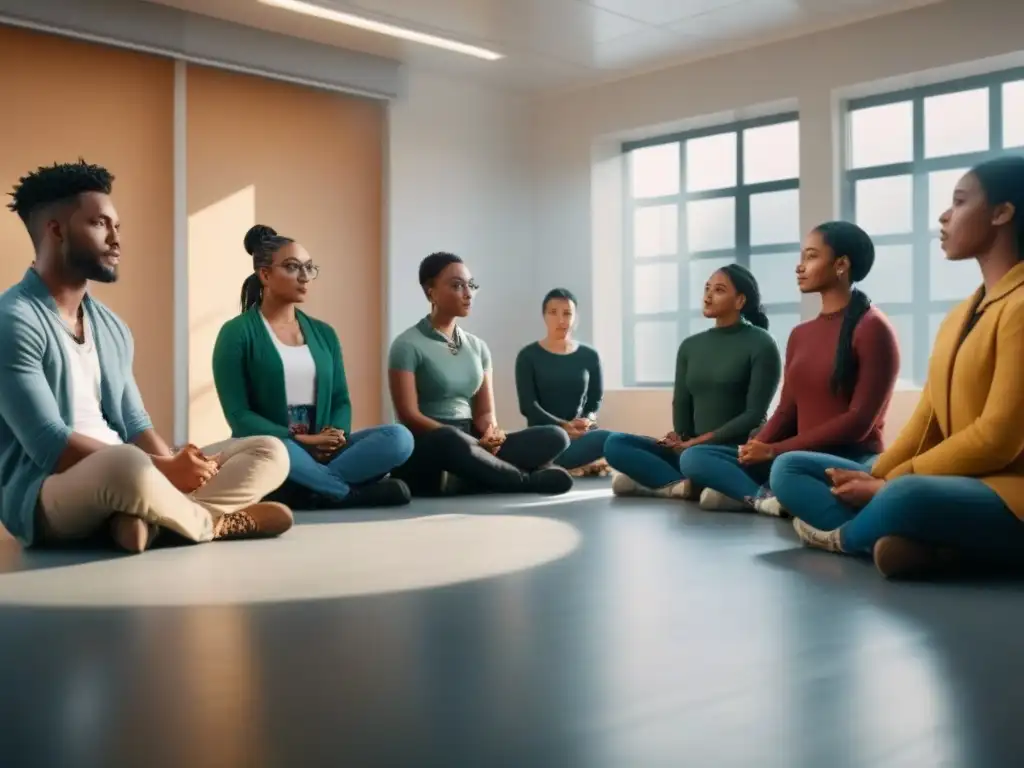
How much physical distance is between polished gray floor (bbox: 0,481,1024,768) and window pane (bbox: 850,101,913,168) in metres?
4.71

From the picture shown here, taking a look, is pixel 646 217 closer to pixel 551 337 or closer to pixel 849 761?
pixel 551 337

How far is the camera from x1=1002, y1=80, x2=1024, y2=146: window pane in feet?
21.1

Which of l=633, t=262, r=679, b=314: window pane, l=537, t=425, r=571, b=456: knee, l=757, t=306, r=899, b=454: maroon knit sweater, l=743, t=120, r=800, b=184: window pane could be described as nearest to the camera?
l=757, t=306, r=899, b=454: maroon knit sweater

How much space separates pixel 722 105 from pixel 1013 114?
6.20 feet

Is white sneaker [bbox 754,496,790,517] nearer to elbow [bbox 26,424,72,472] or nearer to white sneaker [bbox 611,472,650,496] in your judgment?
white sneaker [bbox 611,472,650,496]

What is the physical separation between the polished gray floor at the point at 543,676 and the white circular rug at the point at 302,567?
0.11 meters

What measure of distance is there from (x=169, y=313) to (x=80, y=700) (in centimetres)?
511

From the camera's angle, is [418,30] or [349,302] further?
[349,302]

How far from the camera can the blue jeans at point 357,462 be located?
474cm

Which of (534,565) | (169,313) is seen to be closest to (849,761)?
(534,565)

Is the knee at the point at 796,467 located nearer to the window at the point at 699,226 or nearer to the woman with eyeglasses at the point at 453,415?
the woman with eyeglasses at the point at 453,415

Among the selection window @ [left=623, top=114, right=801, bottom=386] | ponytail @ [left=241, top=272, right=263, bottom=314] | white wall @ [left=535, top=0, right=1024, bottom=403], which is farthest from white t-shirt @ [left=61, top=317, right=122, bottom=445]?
window @ [left=623, top=114, right=801, bottom=386]

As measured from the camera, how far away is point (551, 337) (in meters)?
6.66

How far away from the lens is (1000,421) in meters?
2.75
